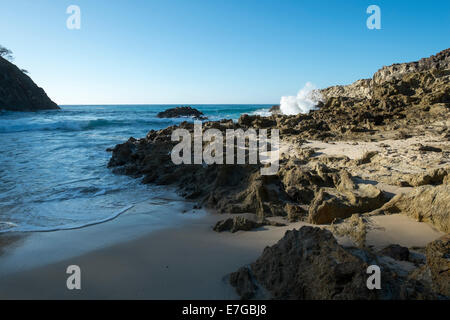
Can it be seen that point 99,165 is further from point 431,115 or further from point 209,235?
point 431,115

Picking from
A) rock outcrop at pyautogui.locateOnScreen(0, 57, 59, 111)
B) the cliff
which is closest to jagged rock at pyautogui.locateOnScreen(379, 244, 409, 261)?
the cliff

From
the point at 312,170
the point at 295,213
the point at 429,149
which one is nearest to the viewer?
the point at 295,213

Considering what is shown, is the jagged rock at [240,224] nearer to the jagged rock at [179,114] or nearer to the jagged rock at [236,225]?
the jagged rock at [236,225]

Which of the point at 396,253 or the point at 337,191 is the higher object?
the point at 337,191

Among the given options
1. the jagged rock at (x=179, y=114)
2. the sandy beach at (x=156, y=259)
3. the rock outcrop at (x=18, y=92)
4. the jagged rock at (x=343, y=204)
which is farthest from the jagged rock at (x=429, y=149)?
the rock outcrop at (x=18, y=92)

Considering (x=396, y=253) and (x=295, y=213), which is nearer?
(x=396, y=253)

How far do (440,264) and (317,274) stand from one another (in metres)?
0.81

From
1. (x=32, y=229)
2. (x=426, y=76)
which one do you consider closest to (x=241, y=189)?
(x=32, y=229)

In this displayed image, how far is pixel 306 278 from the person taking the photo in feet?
5.73

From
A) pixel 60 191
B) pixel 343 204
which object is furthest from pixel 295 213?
pixel 60 191

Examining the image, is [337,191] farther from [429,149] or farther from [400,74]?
[400,74]

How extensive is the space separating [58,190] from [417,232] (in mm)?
5784

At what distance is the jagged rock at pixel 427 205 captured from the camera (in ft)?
8.32

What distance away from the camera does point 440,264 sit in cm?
174
